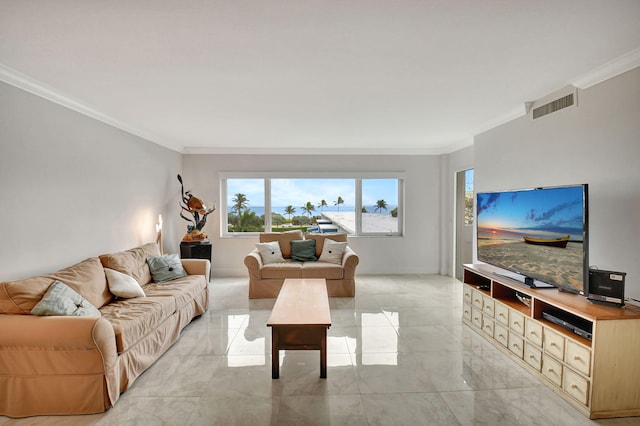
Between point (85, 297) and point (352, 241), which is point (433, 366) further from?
point (352, 241)

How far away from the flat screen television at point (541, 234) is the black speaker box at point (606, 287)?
58 millimetres

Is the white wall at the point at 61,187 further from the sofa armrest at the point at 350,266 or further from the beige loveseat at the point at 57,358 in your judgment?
the sofa armrest at the point at 350,266

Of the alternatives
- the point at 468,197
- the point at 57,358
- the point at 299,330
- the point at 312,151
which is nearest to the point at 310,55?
the point at 299,330

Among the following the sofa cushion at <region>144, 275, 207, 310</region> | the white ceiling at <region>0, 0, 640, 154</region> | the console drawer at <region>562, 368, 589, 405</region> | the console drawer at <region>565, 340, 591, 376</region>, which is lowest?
the console drawer at <region>562, 368, 589, 405</region>

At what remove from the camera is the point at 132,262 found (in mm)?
3684

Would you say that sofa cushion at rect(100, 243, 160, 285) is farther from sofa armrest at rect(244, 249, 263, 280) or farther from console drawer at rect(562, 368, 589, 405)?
console drawer at rect(562, 368, 589, 405)

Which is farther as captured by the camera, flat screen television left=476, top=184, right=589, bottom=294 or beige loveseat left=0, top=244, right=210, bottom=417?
flat screen television left=476, top=184, right=589, bottom=294

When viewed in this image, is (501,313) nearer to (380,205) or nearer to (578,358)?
(578,358)

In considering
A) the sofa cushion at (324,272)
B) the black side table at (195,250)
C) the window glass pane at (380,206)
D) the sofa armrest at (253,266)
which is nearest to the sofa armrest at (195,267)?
the sofa armrest at (253,266)

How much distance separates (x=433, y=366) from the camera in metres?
2.76

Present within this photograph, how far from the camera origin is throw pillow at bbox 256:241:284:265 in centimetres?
510

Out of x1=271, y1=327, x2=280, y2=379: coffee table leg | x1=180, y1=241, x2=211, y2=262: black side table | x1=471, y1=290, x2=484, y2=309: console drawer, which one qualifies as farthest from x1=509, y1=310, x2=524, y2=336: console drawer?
x1=180, y1=241, x2=211, y2=262: black side table

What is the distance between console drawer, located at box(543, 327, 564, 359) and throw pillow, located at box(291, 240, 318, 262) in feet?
11.4

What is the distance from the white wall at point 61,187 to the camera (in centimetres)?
262
